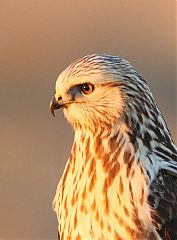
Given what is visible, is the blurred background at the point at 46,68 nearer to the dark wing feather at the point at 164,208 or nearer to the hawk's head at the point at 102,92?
the hawk's head at the point at 102,92

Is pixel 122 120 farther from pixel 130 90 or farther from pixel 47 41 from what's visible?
pixel 47 41

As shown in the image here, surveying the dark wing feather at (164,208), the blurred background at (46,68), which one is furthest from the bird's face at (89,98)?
the blurred background at (46,68)

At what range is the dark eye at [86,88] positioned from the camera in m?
6.88

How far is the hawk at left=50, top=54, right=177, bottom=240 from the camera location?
6566 mm

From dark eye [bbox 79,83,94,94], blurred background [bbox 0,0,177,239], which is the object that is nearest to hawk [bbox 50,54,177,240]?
dark eye [bbox 79,83,94,94]

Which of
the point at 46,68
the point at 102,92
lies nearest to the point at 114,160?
the point at 102,92

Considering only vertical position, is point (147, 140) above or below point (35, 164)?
above

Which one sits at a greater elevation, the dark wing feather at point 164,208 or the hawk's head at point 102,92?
the hawk's head at point 102,92

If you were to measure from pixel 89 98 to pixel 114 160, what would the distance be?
36 centimetres

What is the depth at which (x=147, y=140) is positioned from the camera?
6.78m

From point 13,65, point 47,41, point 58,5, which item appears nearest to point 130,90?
point 13,65

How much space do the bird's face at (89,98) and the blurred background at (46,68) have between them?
3697mm

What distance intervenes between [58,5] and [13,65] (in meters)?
2.93

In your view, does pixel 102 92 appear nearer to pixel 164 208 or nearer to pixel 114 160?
pixel 114 160
